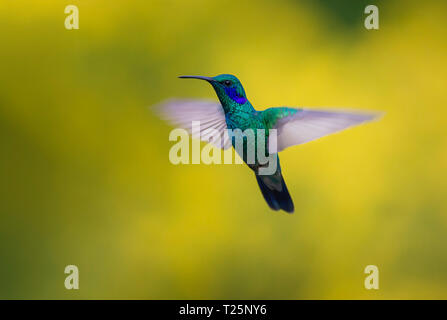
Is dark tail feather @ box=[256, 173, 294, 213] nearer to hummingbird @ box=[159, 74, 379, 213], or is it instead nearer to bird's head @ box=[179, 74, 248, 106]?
hummingbird @ box=[159, 74, 379, 213]

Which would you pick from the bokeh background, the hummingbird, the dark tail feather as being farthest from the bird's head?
the bokeh background

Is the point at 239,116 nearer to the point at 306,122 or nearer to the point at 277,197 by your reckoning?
the point at 306,122

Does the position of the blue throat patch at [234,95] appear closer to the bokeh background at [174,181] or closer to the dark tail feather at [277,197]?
the dark tail feather at [277,197]

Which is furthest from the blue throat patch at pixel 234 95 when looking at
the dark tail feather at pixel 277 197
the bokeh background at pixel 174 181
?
the bokeh background at pixel 174 181

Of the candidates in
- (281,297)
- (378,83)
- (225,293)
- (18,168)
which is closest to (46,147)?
(18,168)

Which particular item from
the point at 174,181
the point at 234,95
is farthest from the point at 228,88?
the point at 174,181
